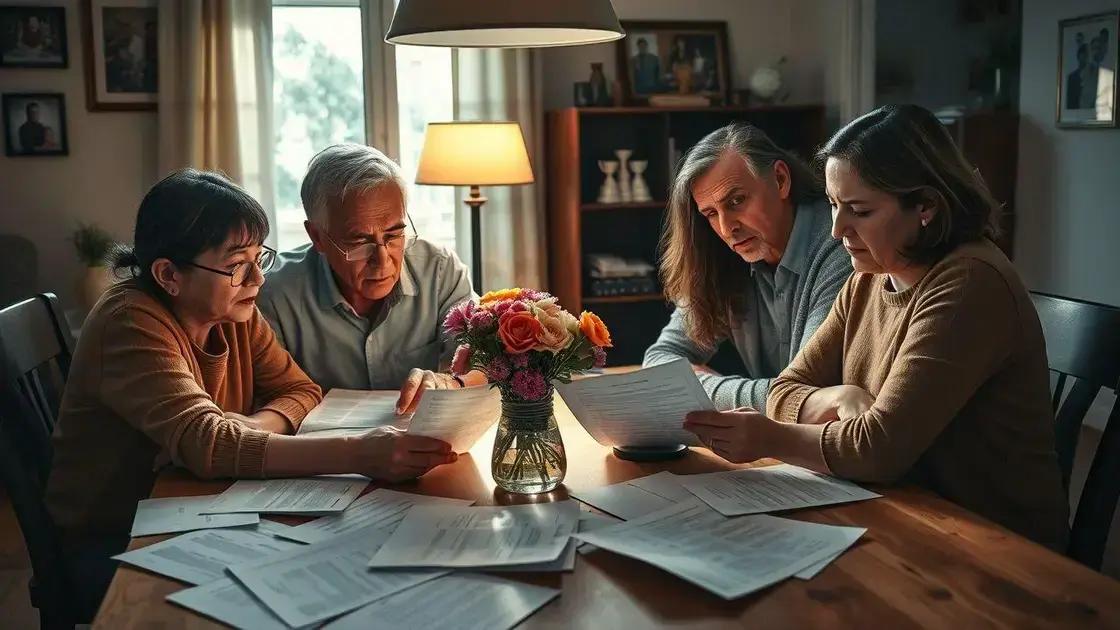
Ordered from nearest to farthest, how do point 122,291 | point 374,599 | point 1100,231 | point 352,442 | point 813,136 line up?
point 374,599 < point 352,442 < point 122,291 < point 1100,231 < point 813,136

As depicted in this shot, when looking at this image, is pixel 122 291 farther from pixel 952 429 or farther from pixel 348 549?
pixel 952 429

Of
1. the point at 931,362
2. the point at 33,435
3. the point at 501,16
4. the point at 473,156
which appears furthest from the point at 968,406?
the point at 473,156

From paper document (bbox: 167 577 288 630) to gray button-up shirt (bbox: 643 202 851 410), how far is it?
109 centimetres

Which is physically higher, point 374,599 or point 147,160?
point 147,160

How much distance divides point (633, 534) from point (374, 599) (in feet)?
1.12

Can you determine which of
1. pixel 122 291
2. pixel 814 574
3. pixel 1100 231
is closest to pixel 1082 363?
pixel 814 574

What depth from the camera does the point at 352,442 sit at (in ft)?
5.42

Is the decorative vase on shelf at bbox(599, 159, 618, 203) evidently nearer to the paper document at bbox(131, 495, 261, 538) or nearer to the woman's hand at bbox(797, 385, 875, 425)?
the woman's hand at bbox(797, 385, 875, 425)

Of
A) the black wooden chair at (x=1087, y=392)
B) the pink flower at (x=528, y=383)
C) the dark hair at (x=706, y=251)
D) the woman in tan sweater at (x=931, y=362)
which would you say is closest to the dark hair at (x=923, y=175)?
the woman in tan sweater at (x=931, y=362)

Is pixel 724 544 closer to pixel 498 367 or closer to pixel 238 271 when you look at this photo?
pixel 498 367

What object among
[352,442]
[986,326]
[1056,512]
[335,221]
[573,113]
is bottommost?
[1056,512]

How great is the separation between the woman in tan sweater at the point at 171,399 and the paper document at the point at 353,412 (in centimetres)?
7

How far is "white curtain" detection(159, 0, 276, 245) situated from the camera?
4.28m

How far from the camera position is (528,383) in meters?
1.50
